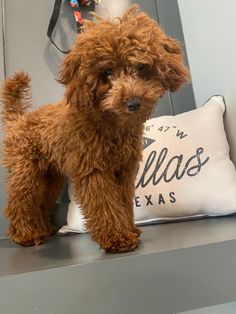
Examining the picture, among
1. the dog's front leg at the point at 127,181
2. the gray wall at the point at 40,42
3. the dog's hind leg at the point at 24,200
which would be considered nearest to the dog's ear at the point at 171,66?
the dog's front leg at the point at 127,181

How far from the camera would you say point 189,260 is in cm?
78

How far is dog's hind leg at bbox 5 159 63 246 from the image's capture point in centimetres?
114

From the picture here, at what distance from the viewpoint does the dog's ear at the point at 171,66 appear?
2.78 feet

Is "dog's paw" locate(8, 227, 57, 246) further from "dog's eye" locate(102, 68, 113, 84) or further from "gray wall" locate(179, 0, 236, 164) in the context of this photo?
"gray wall" locate(179, 0, 236, 164)

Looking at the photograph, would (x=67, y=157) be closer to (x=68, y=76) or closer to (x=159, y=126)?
(x=68, y=76)

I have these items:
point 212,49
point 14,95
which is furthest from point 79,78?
point 212,49

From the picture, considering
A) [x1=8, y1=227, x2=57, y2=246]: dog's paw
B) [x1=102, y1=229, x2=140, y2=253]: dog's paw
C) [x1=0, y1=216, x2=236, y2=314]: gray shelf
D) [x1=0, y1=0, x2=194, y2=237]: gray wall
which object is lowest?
[x1=0, y1=216, x2=236, y2=314]: gray shelf

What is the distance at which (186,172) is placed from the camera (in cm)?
120

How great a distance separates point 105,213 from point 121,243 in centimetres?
8

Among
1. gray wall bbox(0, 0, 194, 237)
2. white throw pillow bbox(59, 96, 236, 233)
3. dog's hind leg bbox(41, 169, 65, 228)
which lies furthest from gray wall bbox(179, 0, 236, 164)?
dog's hind leg bbox(41, 169, 65, 228)

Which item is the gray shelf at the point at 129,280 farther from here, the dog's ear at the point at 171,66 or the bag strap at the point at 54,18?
the bag strap at the point at 54,18

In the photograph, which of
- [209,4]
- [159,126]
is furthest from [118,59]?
[209,4]

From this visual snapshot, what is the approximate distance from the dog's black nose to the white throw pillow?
462mm

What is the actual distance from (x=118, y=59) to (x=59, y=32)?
32.1 inches
